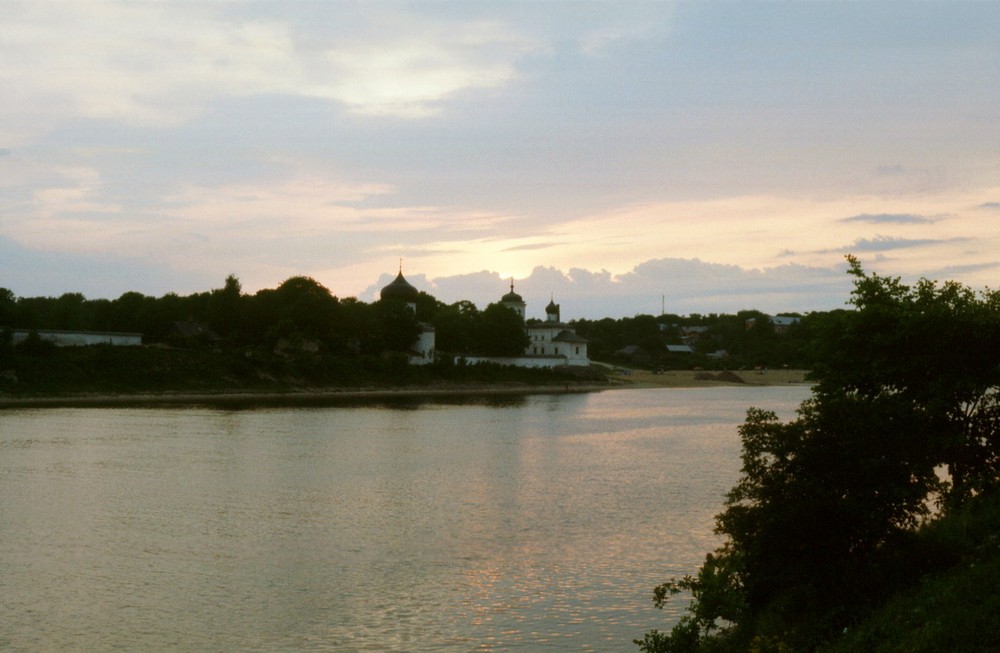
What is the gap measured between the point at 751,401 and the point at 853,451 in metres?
80.3

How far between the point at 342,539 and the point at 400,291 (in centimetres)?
10501

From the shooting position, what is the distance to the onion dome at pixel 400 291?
4921 inches

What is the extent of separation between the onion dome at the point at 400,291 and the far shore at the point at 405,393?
23.1 metres

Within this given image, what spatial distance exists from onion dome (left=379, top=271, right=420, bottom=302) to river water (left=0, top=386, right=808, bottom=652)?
80410mm

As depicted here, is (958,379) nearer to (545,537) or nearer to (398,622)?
(545,537)

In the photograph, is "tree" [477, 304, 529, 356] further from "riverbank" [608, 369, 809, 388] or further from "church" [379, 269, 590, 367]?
"riverbank" [608, 369, 809, 388]

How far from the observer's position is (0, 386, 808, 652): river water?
47.8 feet

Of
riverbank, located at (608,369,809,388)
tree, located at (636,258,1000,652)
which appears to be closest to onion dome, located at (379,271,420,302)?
riverbank, located at (608,369,809,388)

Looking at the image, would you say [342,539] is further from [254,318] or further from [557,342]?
[557,342]

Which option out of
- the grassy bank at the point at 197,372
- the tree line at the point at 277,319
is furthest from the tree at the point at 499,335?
the grassy bank at the point at 197,372

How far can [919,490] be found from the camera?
1248cm

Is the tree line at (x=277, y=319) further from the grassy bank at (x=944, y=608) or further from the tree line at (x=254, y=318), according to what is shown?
the grassy bank at (x=944, y=608)

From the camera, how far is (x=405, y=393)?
92.6 metres

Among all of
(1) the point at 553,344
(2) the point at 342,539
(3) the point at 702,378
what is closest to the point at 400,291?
(1) the point at 553,344
